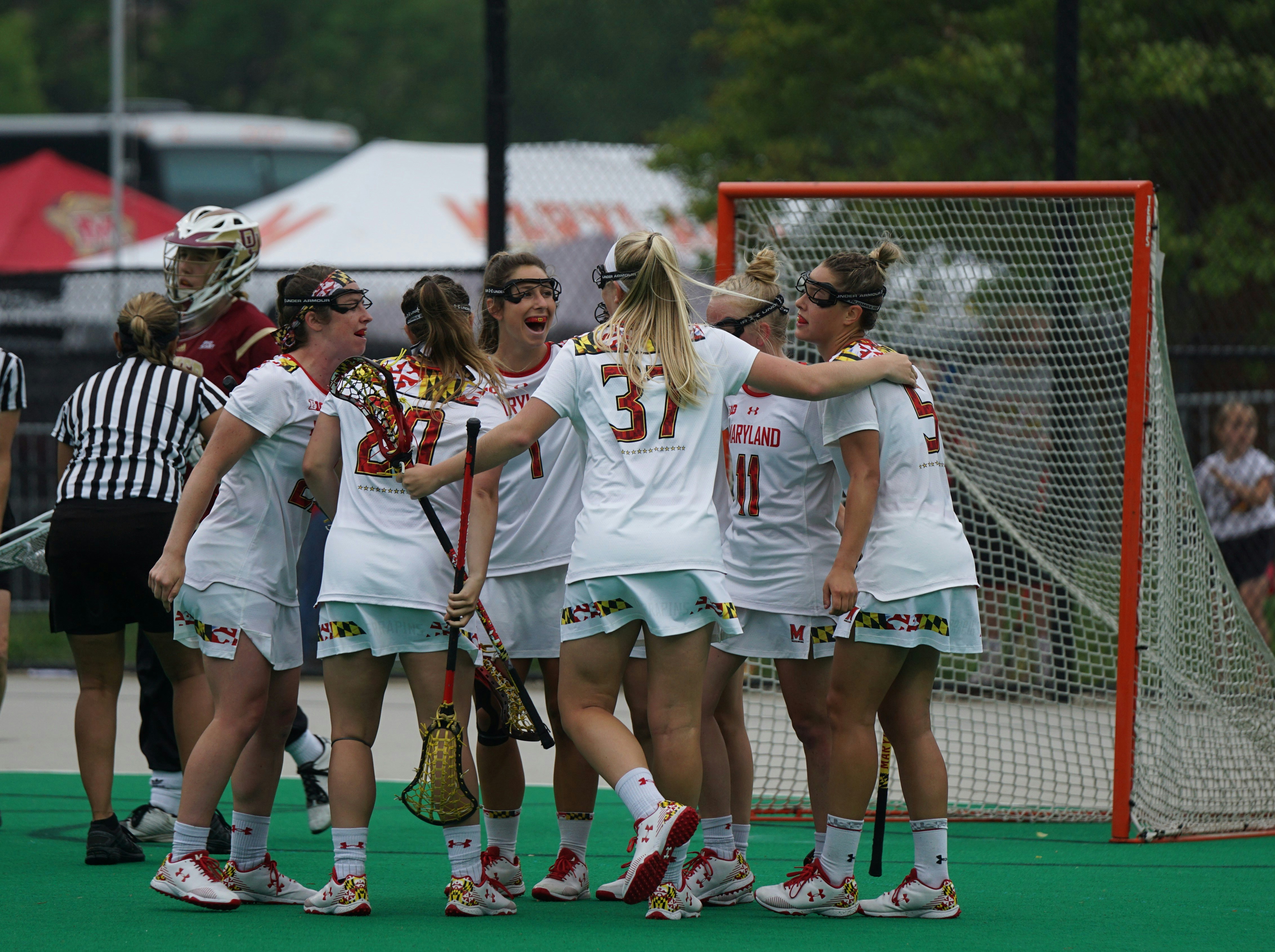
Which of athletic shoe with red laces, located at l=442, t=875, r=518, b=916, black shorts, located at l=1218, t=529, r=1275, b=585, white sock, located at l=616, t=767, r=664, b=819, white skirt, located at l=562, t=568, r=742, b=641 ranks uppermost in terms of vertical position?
white skirt, located at l=562, t=568, r=742, b=641

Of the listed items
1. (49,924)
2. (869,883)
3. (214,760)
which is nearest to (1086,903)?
(869,883)

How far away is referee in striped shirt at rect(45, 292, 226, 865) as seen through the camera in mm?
5422

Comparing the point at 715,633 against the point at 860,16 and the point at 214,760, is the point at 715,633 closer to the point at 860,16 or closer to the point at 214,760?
the point at 214,760

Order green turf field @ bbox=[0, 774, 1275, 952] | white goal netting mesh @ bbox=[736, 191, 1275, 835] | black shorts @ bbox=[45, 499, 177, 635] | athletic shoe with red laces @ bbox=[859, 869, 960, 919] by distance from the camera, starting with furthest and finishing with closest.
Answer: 1. white goal netting mesh @ bbox=[736, 191, 1275, 835]
2. black shorts @ bbox=[45, 499, 177, 635]
3. athletic shoe with red laces @ bbox=[859, 869, 960, 919]
4. green turf field @ bbox=[0, 774, 1275, 952]

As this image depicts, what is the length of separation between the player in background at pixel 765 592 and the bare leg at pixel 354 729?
1.02 metres

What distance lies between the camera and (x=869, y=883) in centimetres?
525

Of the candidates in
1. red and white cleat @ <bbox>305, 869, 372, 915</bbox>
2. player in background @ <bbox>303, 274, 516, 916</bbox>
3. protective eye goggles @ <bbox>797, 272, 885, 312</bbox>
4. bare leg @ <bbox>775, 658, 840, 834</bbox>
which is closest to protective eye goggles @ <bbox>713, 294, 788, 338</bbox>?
protective eye goggles @ <bbox>797, 272, 885, 312</bbox>

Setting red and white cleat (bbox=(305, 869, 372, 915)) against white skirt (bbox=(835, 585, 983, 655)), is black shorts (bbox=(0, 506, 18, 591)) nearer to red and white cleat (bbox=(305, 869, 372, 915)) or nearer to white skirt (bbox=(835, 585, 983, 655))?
red and white cleat (bbox=(305, 869, 372, 915))

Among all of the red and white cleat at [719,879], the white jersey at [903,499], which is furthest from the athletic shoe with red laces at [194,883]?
the white jersey at [903,499]

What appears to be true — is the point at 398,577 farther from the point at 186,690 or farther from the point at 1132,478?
the point at 1132,478

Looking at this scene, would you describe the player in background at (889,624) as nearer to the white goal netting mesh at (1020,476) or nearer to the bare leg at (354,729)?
the bare leg at (354,729)

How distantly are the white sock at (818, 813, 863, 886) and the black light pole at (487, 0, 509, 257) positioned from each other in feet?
16.3

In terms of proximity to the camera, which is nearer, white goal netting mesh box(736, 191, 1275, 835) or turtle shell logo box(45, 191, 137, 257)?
white goal netting mesh box(736, 191, 1275, 835)

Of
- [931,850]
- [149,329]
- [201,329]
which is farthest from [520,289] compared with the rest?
[931,850]
